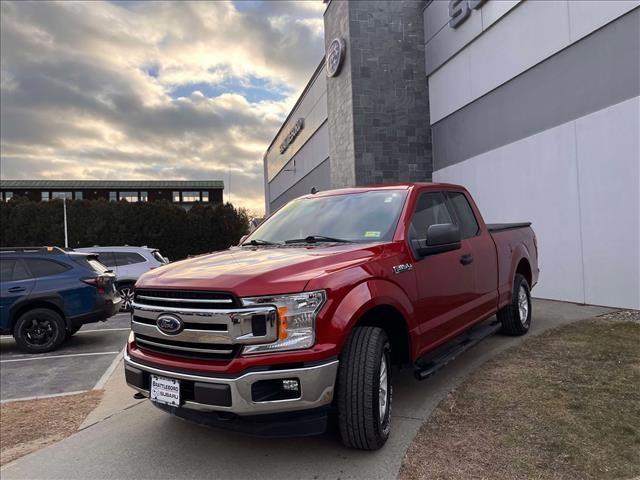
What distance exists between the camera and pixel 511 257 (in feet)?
19.7

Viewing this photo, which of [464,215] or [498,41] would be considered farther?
[498,41]

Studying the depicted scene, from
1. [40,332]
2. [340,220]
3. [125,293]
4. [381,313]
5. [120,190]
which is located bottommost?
[40,332]

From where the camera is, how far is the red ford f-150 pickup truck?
294 centimetres

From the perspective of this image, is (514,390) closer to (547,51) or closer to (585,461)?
(585,461)

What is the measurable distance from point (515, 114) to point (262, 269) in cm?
955

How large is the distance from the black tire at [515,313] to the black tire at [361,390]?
11.0 ft

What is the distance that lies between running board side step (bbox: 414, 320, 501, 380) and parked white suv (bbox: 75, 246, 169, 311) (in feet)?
30.6

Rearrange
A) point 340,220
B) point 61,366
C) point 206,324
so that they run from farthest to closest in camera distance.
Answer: point 61,366
point 340,220
point 206,324

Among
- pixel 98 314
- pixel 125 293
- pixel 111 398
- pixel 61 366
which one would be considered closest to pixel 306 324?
pixel 111 398

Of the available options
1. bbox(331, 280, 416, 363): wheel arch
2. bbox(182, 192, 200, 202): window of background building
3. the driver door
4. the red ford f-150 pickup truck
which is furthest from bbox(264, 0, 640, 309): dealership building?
bbox(182, 192, 200, 202): window of background building

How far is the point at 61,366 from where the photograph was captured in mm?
6973

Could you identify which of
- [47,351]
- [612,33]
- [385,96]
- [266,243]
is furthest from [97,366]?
[385,96]

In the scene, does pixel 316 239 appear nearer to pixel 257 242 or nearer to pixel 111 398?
pixel 257 242

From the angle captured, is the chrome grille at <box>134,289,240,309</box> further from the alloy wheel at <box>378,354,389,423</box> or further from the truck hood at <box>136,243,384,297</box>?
the alloy wheel at <box>378,354,389,423</box>
